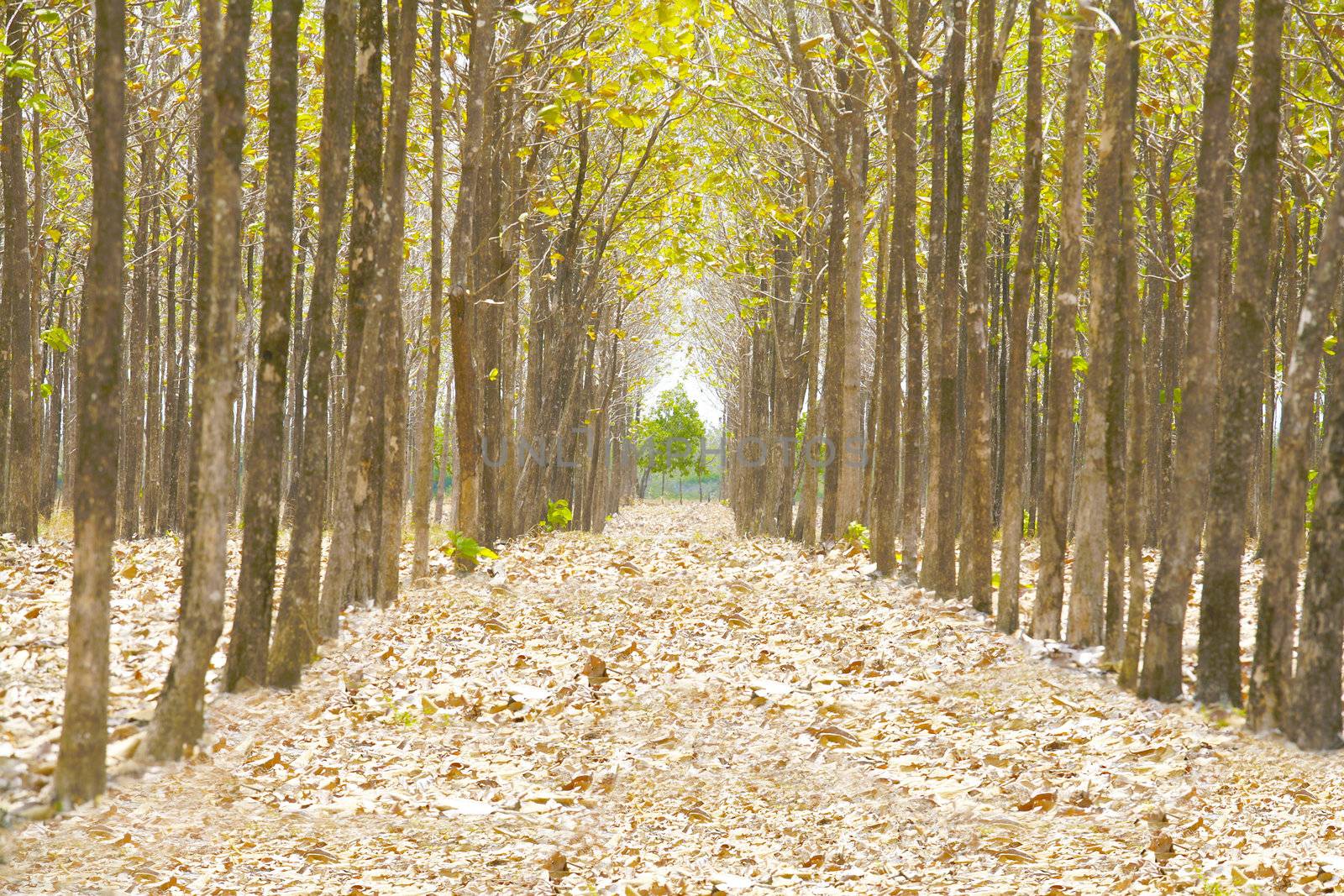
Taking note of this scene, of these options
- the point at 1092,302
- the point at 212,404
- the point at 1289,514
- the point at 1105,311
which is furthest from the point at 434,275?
the point at 1289,514

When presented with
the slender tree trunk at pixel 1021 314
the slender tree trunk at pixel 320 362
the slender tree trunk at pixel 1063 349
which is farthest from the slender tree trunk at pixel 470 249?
the slender tree trunk at pixel 1063 349

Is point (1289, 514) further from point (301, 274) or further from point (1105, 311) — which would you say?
point (301, 274)

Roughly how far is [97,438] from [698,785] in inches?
118

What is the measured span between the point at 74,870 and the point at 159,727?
1163 millimetres

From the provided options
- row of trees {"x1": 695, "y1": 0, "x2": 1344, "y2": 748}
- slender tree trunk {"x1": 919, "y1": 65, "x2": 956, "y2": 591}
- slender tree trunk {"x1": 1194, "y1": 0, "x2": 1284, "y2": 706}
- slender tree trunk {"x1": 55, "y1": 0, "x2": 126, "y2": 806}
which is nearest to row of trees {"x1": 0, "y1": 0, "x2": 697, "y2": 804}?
slender tree trunk {"x1": 55, "y1": 0, "x2": 126, "y2": 806}

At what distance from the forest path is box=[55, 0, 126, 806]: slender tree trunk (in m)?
0.32

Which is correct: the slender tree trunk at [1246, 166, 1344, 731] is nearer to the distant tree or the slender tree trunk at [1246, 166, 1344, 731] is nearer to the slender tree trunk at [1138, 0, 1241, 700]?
the slender tree trunk at [1138, 0, 1241, 700]

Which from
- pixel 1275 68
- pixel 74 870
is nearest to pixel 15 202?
pixel 74 870

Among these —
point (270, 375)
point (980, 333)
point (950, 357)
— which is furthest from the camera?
point (950, 357)

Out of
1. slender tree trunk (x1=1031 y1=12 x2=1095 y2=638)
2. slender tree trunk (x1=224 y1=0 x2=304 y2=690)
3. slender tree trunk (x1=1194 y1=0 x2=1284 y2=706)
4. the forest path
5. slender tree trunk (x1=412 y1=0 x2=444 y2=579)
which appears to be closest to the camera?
the forest path

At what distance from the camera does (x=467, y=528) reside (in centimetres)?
1197

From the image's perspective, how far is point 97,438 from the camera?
4.33m

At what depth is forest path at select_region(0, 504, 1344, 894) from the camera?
4.08 metres

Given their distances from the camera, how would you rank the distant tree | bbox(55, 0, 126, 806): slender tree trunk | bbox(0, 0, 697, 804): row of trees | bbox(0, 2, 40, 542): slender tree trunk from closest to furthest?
bbox(55, 0, 126, 806): slender tree trunk, bbox(0, 0, 697, 804): row of trees, bbox(0, 2, 40, 542): slender tree trunk, the distant tree
